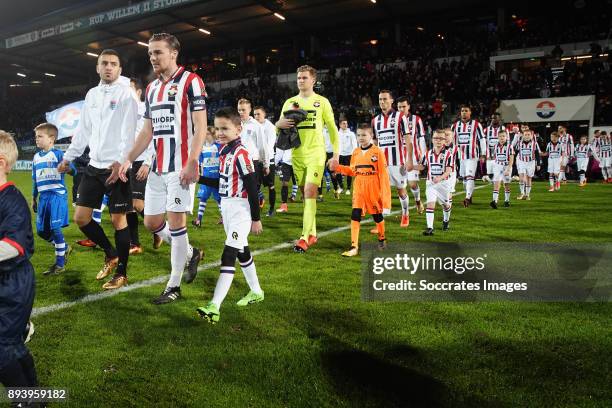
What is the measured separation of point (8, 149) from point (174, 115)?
5.89 feet

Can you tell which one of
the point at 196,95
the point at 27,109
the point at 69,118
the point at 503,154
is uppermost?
the point at 27,109

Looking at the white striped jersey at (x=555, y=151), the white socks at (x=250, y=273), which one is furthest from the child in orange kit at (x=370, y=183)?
the white striped jersey at (x=555, y=151)

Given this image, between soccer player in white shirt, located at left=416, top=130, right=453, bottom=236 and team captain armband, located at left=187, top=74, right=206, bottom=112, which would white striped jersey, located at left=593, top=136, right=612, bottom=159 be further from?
team captain armband, located at left=187, top=74, right=206, bottom=112

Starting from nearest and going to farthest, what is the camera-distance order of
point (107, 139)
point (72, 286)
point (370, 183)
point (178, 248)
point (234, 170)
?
point (234, 170) → point (178, 248) → point (107, 139) → point (72, 286) → point (370, 183)

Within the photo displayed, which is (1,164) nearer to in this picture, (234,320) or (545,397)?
(234,320)

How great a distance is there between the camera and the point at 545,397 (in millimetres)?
2611

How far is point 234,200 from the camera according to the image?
401cm

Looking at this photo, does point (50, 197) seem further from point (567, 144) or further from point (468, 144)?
point (567, 144)

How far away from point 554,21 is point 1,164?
3134 cm

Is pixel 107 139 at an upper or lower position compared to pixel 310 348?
upper

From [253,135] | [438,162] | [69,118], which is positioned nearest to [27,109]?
[69,118]

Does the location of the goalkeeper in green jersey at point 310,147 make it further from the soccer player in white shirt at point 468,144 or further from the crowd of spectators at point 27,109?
the crowd of spectators at point 27,109

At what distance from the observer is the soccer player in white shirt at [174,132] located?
13.6 ft

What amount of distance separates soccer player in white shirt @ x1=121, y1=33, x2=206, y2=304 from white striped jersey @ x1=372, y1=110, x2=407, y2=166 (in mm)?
5100
